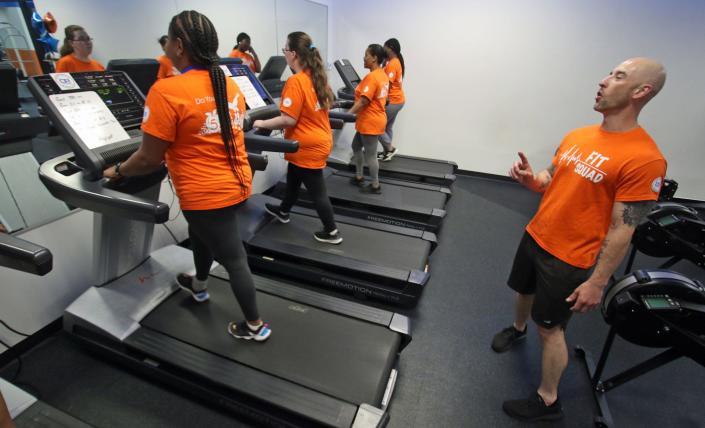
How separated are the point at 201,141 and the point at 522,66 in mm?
4107

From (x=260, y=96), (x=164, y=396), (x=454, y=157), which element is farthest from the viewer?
(x=454, y=157)

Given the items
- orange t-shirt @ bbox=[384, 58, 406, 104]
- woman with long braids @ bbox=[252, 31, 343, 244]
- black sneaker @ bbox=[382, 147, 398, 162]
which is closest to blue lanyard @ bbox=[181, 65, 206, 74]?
woman with long braids @ bbox=[252, 31, 343, 244]

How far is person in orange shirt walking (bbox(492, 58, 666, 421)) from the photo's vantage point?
120 cm

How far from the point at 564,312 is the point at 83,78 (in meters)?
2.24

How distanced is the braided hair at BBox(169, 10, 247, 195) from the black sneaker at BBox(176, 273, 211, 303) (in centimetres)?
99

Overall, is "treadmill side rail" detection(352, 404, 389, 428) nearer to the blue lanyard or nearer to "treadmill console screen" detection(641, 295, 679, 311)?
"treadmill console screen" detection(641, 295, 679, 311)

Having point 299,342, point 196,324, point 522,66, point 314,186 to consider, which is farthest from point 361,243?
point 522,66

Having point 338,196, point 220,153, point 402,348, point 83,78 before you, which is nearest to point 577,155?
point 402,348

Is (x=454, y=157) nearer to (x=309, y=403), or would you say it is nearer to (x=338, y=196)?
(x=338, y=196)

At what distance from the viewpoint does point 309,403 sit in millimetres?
1516

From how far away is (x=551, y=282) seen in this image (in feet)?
4.87

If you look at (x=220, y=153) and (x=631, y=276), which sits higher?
(x=220, y=153)

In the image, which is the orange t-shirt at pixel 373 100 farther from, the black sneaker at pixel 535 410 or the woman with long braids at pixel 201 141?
the black sneaker at pixel 535 410

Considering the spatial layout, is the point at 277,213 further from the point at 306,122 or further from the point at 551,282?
the point at 551,282
